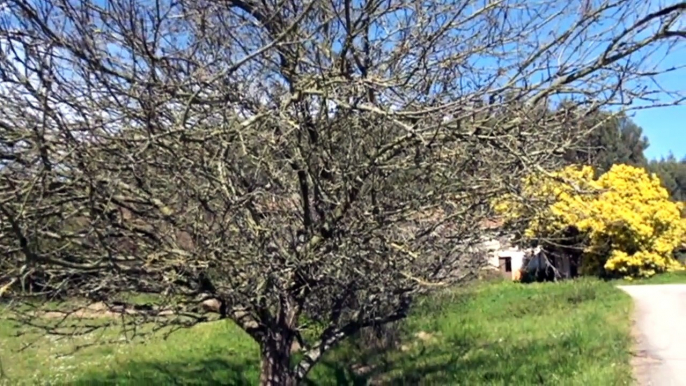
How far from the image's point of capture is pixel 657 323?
12703 millimetres

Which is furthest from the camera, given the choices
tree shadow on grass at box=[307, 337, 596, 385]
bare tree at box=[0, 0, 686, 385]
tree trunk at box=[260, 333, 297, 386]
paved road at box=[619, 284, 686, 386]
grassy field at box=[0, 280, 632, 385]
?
grassy field at box=[0, 280, 632, 385]

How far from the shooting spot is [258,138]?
4684mm

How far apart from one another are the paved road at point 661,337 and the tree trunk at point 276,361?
372 cm

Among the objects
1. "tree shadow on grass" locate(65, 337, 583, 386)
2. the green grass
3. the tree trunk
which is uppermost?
the green grass

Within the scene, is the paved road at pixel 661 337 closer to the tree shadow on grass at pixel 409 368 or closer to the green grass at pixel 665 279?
the tree shadow on grass at pixel 409 368

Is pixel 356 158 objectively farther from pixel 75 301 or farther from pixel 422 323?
pixel 422 323

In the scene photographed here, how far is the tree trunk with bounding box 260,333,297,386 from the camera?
6160mm

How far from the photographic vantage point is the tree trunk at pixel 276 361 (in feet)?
20.2

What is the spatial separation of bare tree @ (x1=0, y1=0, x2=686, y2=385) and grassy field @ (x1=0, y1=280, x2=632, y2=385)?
2258mm

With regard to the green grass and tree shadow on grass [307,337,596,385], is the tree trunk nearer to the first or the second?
tree shadow on grass [307,337,596,385]

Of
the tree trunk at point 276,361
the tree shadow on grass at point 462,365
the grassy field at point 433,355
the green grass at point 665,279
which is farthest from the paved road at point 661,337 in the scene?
the green grass at point 665,279

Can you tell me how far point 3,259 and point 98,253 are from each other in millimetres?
599

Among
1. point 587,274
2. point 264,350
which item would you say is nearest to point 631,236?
point 587,274

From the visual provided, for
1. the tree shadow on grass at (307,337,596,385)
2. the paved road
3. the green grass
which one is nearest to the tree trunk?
the tree shadow on grass at (307,337,596,385)
